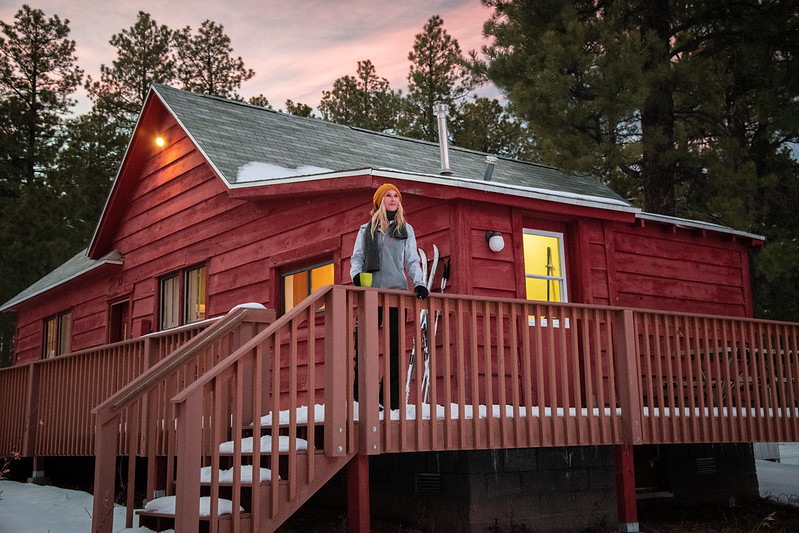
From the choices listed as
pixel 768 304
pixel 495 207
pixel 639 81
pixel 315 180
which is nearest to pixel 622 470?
pixel 495 207

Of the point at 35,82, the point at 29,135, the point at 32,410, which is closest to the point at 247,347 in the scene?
the point at 32,410

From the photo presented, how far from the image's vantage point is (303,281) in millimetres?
10328

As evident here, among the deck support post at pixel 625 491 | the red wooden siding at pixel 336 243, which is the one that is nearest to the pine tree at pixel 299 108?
the red wooden siding at pixel 336 243

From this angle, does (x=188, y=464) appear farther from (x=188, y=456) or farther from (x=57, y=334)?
(x=57, y=334)

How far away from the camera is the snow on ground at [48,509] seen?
7262mm

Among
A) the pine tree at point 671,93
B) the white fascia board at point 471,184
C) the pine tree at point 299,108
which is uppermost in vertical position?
the pine tree at point 299,108

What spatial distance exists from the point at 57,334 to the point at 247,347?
1388 cm

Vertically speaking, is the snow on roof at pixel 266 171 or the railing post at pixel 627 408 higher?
the snow on roof at pixel 266 171

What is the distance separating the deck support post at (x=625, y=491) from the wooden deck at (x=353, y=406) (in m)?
0.08

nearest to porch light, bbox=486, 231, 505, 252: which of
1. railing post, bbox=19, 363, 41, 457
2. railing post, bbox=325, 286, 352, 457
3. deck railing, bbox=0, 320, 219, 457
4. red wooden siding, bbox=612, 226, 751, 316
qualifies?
red wooden siding, bbox=612, 226, 751, 316

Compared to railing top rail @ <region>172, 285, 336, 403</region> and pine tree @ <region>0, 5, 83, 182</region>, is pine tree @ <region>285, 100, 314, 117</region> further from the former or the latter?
railing top rail @ <region>172, 285, 336, 403</region>

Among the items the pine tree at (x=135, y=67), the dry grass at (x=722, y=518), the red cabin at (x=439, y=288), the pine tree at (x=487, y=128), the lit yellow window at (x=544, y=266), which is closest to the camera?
the red cabin at (x=439, y=288)

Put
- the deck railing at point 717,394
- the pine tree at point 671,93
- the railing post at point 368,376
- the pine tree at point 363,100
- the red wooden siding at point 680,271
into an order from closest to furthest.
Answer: the railing post at point 368,376 < the deck railing at point 717,394 < the red wooden siding at point 680,271 < the pine tree at point 671,93 < the pine tree at point 363,100

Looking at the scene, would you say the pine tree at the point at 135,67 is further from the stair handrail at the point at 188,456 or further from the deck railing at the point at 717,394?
the stair handrail at the point at 188,456
